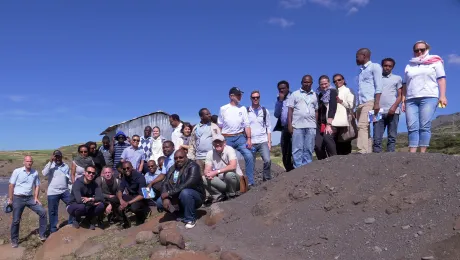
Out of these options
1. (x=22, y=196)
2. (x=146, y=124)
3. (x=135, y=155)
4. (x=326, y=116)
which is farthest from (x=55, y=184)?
(x=146, y=124)

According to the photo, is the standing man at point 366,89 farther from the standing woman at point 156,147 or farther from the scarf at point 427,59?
Answer: the standing woman at point 156,147

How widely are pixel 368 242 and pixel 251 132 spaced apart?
3803mm

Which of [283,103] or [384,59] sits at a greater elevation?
[384,59]

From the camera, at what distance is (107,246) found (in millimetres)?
7375

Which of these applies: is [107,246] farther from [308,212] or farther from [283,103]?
[283,103]

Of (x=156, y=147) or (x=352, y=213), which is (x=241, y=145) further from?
(x=352, y=213)

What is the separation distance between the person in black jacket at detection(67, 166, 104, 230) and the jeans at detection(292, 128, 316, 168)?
412cm

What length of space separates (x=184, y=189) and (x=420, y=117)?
397 cm

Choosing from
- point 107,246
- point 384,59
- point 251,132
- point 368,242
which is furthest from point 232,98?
point 368,242

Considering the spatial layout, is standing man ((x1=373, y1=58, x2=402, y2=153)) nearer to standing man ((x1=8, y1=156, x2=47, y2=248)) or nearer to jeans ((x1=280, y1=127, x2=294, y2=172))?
jeans ((x1=280, y1=127, x2=294, y2=172))

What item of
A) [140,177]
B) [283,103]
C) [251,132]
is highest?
[283,103]

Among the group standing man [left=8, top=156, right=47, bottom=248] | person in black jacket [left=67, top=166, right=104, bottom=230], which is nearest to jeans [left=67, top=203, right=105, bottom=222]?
person in black jacket [left=67, top=166, right=104, bottom=230]

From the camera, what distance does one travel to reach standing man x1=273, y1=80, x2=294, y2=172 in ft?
26.8

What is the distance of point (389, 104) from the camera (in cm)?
734
